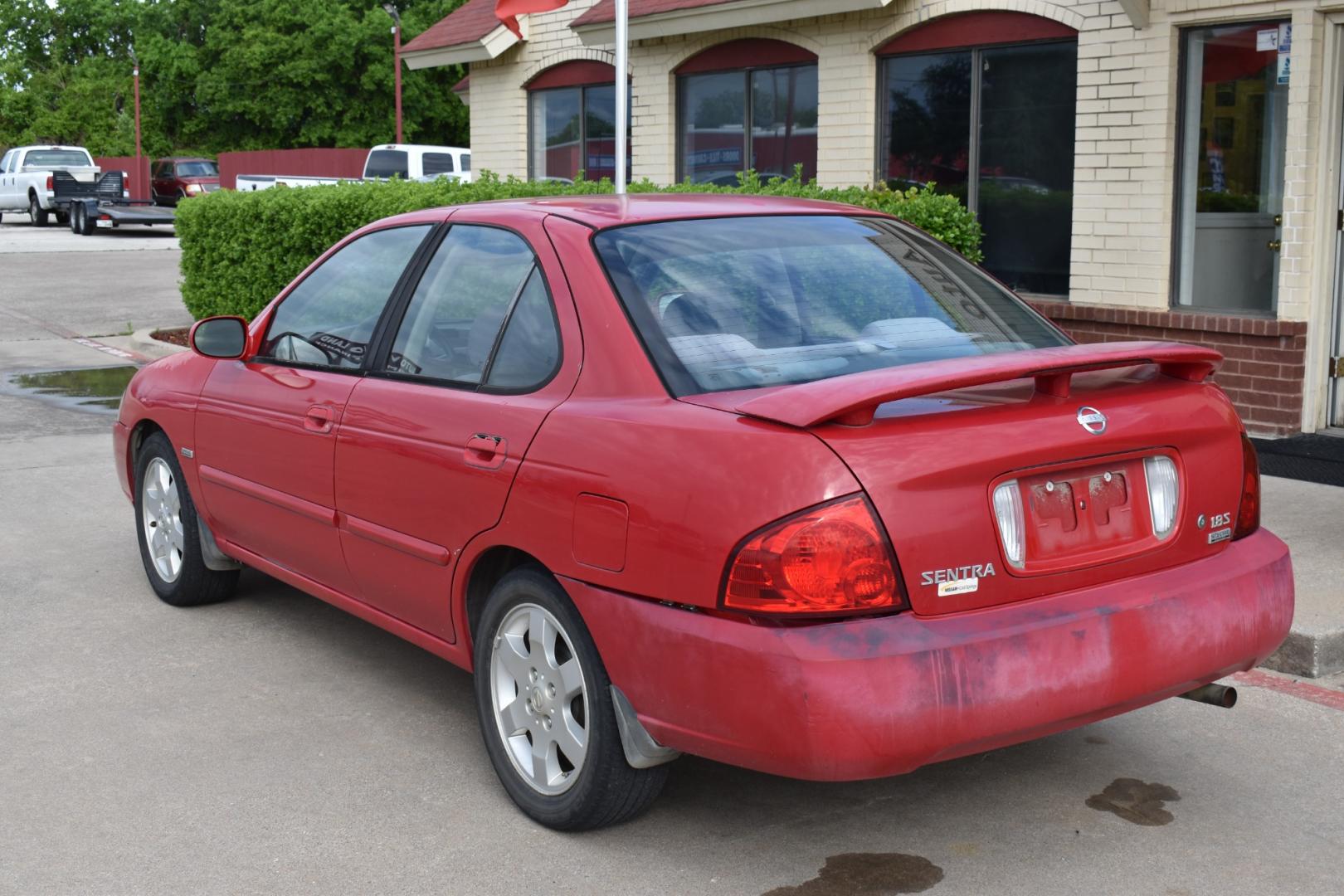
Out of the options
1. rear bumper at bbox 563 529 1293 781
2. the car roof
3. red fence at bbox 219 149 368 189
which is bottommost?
rear bumper at bbox 563 529 1293 781

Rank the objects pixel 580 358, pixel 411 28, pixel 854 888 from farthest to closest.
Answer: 1. pixel 411 28
2. pixel 580 358
3. pixel 854 888

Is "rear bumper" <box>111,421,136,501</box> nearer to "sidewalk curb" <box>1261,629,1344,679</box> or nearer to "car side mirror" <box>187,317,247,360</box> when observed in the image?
"car side mirror" <box>187,317,247,360</box>

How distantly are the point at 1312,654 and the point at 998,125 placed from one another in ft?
22.8

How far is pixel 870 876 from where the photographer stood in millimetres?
3830

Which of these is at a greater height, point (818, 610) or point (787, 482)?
point (787, 482)

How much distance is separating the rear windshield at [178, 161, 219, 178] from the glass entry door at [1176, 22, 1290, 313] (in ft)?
128

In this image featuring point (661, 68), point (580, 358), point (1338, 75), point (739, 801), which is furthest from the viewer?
point (661, 68)

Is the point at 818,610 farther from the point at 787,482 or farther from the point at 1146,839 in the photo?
the point at 1146,839

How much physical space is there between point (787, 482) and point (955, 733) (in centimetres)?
68

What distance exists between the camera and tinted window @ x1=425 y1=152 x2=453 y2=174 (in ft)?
98.8

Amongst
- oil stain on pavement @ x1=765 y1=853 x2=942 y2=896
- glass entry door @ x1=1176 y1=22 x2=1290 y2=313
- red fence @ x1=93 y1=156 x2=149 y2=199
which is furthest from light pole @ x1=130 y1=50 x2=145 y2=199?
oil stain on pavement @ x1=765 y1=853 x2=942 y2=896

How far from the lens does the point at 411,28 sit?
53.1 m

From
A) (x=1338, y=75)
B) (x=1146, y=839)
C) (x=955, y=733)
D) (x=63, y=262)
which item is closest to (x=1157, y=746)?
(x=1146, y=839)

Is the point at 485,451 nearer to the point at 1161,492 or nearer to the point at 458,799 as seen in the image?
the point at 458,799
